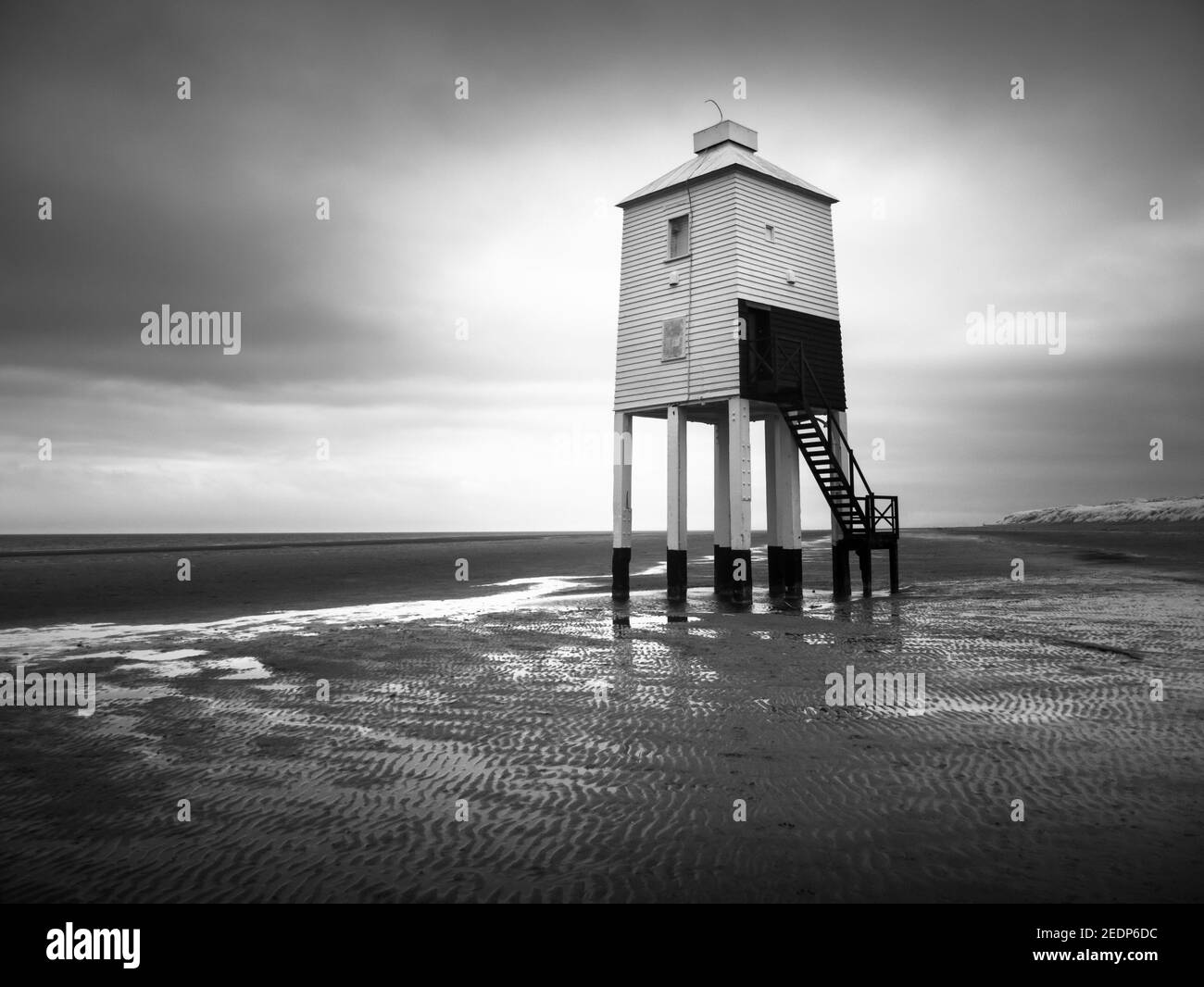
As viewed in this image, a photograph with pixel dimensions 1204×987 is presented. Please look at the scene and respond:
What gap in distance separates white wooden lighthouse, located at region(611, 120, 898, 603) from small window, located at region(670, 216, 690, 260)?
38 mm

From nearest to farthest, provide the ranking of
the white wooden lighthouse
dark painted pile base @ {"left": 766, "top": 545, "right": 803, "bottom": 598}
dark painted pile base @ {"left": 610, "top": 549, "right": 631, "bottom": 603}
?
the white wooden lighthouse < dark painted pile base @ {"left": 610, "top": 549, "right": 631, "bottom": 603} < dark painted pile base @ {"left": 766, "top": 545, "right": 803, "bottom": 598}

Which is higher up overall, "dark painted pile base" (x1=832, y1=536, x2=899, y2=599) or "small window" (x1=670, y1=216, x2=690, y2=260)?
"small window" (x1=670, y1=216, x2=690, y2=260)

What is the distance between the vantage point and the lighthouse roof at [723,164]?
71.5ft

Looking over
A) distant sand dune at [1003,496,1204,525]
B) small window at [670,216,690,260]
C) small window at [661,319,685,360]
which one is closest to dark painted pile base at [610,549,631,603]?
small window at [661,319,685,360]

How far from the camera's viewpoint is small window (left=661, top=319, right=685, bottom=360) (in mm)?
22422

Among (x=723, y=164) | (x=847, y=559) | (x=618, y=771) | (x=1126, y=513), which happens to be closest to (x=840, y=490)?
(x=847, y=559)

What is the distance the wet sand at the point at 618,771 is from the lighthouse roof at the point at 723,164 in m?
13.3

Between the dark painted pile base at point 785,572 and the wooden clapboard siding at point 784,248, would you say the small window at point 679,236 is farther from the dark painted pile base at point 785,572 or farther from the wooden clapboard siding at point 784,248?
the dark painted pile base at point 785,572

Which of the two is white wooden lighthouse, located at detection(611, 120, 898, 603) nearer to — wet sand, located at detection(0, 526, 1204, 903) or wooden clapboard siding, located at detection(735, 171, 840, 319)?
wooden clapboard siding, located at detection(735, 171, 840, 319)

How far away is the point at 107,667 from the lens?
42.0 ft

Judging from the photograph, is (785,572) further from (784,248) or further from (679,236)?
(679,236)

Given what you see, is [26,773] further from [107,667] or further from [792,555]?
[792,555]

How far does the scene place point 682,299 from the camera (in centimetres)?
2252

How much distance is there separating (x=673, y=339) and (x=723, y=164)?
4841mm
